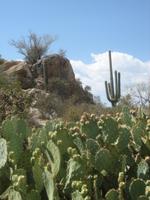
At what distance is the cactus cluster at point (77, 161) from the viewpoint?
2.11m

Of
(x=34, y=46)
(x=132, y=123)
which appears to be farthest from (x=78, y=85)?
(x=132, y=123)

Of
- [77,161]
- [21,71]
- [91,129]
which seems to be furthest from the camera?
[21,71]

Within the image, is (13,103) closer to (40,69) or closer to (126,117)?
A: (126,117)

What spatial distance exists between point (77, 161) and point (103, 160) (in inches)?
4.2

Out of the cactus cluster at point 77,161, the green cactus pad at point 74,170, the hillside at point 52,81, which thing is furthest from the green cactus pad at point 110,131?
the hillside at point 52,81

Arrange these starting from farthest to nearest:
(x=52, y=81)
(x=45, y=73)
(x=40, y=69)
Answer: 1. (x=40, y=69)
2. (x=45, y=73)
3. (x=52, y=81)

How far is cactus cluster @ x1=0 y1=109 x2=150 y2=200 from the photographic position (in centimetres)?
211

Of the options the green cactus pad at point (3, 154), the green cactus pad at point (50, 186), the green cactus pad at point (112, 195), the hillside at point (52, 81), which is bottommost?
the green cactus pad at point (112, 195)

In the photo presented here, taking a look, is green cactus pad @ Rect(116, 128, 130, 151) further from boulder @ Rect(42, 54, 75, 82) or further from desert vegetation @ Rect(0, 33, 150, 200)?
boulder @ Rect(42, 54, 75, 82)

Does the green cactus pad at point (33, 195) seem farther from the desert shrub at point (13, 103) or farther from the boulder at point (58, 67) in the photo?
the boulder at point (58, 67)

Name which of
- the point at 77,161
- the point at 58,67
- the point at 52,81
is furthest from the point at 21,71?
the point at 77,161

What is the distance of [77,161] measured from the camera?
86.7 inches

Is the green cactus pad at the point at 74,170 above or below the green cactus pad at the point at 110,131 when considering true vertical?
below

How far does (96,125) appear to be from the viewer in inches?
96.7
